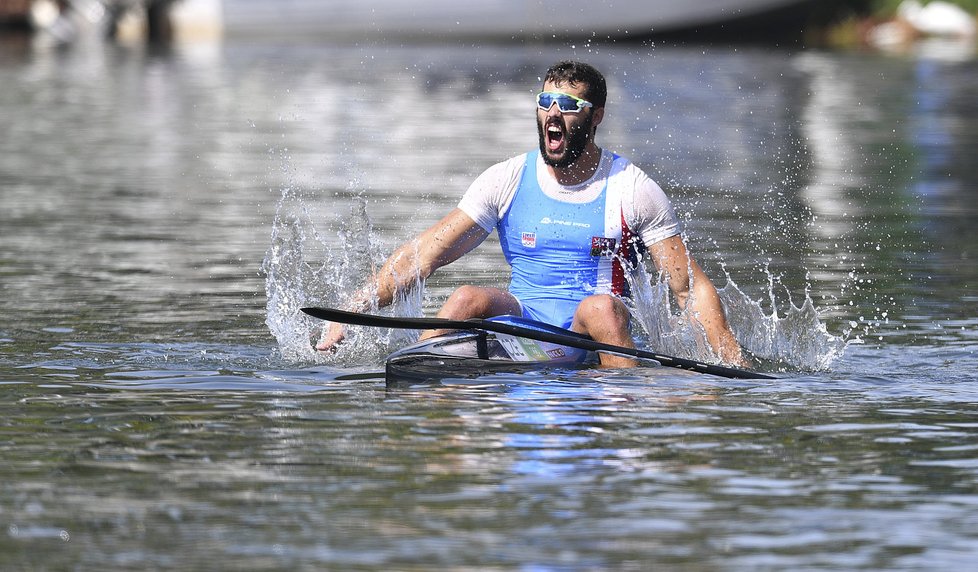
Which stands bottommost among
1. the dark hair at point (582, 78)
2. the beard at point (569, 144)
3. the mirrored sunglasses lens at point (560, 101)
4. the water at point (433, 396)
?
the water at point (433, 396)

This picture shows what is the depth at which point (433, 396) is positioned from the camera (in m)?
8.74

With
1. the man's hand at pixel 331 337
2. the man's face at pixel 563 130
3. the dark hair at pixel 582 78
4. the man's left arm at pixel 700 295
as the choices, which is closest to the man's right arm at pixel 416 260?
the man's hand at pixel 331 337

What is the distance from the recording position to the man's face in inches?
370

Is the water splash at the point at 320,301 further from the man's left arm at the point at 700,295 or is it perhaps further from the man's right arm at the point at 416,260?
the man's left arm at the point at 700,295

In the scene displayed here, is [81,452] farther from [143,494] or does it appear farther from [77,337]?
[77,337]

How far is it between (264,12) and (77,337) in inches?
1779

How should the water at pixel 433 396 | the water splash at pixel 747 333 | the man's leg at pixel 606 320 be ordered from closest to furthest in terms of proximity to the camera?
the water at pixel 433 396
the man's leg at pixel 606 320
the water splash at pixel 747 333

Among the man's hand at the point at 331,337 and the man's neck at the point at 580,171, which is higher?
the man's neck at the point at 580,171

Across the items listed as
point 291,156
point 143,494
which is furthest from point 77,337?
point 291,156

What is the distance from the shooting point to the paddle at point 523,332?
9102 millimetres

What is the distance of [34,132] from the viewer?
26188 millimetres

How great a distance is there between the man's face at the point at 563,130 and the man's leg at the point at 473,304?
30.5 inches

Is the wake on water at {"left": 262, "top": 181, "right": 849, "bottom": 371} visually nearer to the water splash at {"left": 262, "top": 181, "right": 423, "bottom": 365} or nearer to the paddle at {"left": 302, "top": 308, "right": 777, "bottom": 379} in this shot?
the water splash at {"left": 262, "top": 181, "right": 423, "bottom": 365}

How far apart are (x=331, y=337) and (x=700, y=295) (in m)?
2.05
